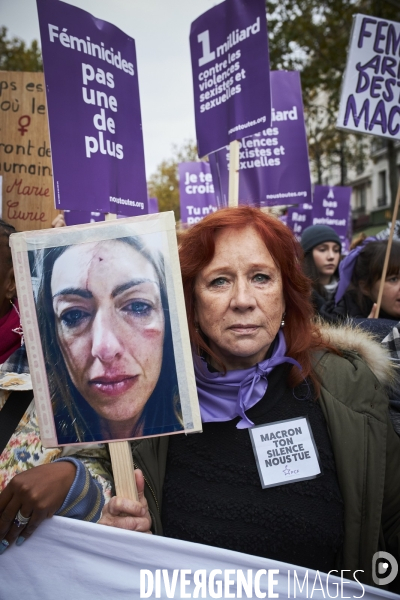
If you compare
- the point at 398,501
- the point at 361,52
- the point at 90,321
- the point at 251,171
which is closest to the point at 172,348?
the point at 90,321

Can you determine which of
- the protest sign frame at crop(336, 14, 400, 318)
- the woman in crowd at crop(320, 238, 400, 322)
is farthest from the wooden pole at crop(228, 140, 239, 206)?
the woman in crowd at crop(320, 238, 400, 322)

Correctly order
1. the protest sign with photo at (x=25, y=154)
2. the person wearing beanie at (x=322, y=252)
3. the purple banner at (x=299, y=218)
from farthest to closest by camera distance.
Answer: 1. the purple banner at (x=299, y=218)
2. the person wearing beanie at (x=322, y=252)
3. the protest sign with photo at (x=25, y=154)

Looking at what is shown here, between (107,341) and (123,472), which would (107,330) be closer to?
(107,341)

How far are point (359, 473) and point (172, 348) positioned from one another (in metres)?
0.76

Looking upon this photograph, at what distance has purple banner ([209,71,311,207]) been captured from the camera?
5227 millimetres

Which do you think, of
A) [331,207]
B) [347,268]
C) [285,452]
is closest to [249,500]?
[285,452]

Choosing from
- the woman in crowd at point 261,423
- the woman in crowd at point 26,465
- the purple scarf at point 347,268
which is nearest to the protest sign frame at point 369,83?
the purple scarf at point 347,268

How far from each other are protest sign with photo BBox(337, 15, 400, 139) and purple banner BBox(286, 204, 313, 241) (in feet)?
14.7

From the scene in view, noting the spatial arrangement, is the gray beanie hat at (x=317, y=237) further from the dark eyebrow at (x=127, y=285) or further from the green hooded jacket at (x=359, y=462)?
the dark eyebrow at (x=127, y=285)

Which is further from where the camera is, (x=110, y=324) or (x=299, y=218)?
(x=299, y=218)

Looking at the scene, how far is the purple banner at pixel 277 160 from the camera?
5.23m

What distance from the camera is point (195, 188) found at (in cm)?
806

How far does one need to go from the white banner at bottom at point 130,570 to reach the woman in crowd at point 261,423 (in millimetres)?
231

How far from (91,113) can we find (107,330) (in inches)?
64.8
